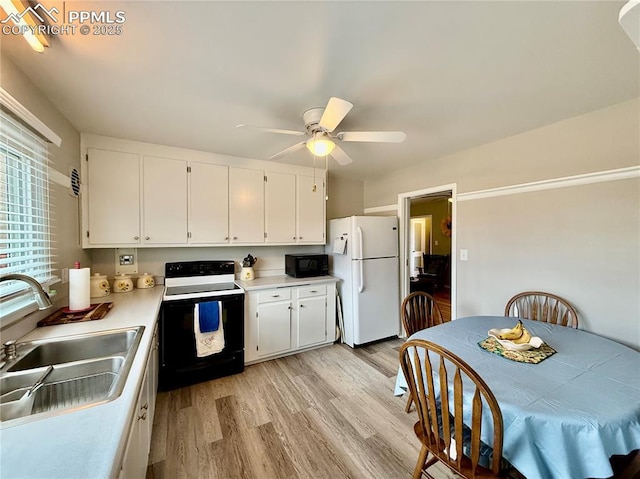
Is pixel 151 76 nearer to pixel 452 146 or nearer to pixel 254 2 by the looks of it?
pixel 254 2

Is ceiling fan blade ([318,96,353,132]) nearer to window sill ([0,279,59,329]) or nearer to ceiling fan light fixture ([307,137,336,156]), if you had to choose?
ceiling fan light fixture ([307,137,336,156])

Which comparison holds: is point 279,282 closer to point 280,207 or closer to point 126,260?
point 280,207

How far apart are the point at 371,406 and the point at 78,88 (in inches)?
122

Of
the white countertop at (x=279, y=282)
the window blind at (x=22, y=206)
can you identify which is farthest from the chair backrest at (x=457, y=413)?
the window blind at (x=22, y=206)

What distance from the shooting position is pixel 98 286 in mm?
2277

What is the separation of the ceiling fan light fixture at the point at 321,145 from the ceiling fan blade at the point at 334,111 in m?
0.17

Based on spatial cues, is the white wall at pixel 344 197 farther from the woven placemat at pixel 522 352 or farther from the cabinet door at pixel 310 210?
the woven placemat at pixel 522 352

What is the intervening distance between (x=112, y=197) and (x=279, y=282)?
182 cm

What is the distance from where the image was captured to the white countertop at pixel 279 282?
2806mm

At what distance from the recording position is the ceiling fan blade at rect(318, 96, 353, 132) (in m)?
1.39

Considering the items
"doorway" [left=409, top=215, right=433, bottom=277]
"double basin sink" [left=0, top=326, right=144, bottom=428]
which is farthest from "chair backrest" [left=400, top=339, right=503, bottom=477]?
"doorway" [left=409, top=215, right=433, bottom=277]

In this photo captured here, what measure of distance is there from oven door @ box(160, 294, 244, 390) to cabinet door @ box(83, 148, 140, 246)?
2.77 feet

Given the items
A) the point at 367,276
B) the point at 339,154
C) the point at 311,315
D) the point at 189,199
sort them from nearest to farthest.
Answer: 1. the point at 339,154
2. the point at 189,199
3. the point at 311,315
4. the point at 367,276

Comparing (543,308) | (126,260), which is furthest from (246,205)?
(543,308)
